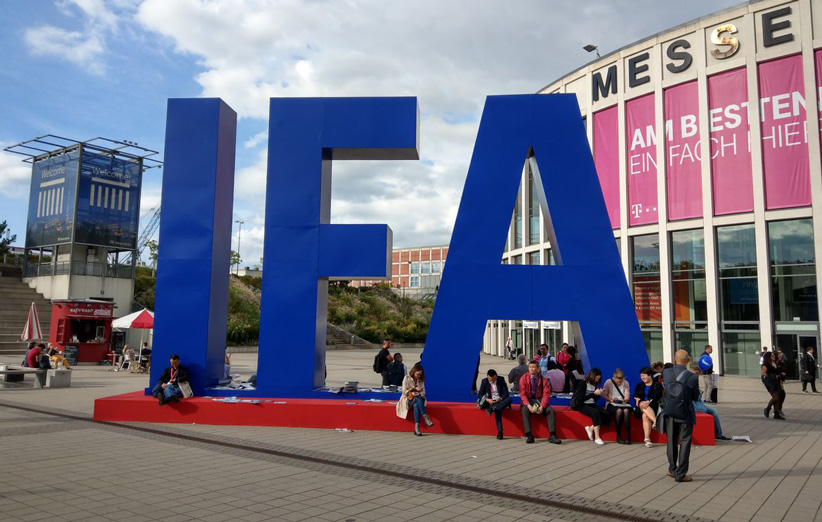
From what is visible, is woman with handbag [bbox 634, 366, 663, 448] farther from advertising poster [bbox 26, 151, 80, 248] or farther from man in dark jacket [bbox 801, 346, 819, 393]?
advertising poster [bbox 26, 151, 80, 248]

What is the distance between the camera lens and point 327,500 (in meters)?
6.20

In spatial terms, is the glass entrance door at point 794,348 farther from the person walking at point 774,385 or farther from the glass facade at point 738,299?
the person walking at point 774,385

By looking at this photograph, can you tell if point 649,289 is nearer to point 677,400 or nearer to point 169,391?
point 677,400

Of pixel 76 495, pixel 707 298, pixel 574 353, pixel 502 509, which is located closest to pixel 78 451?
pixel 76 495

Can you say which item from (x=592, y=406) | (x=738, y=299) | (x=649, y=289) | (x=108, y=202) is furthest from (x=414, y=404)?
(x=108, y=202)

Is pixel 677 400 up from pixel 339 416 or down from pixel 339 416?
up

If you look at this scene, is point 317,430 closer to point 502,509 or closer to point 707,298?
point 502,509

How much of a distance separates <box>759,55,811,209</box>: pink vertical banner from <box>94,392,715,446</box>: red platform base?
1873cm

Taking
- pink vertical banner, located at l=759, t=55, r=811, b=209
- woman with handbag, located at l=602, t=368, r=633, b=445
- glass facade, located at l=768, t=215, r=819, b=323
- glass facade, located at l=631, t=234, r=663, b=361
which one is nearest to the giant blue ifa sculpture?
woman with handbag, located at l=602, t=368, r=633, b=445

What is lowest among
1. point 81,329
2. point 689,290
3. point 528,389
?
point 528,389

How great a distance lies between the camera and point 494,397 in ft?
33.7

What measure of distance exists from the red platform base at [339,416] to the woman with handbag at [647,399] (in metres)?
0.17

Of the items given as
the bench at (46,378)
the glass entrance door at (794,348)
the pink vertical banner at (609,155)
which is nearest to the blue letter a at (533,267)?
the bench at (46,378)

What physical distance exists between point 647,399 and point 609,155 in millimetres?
22929
